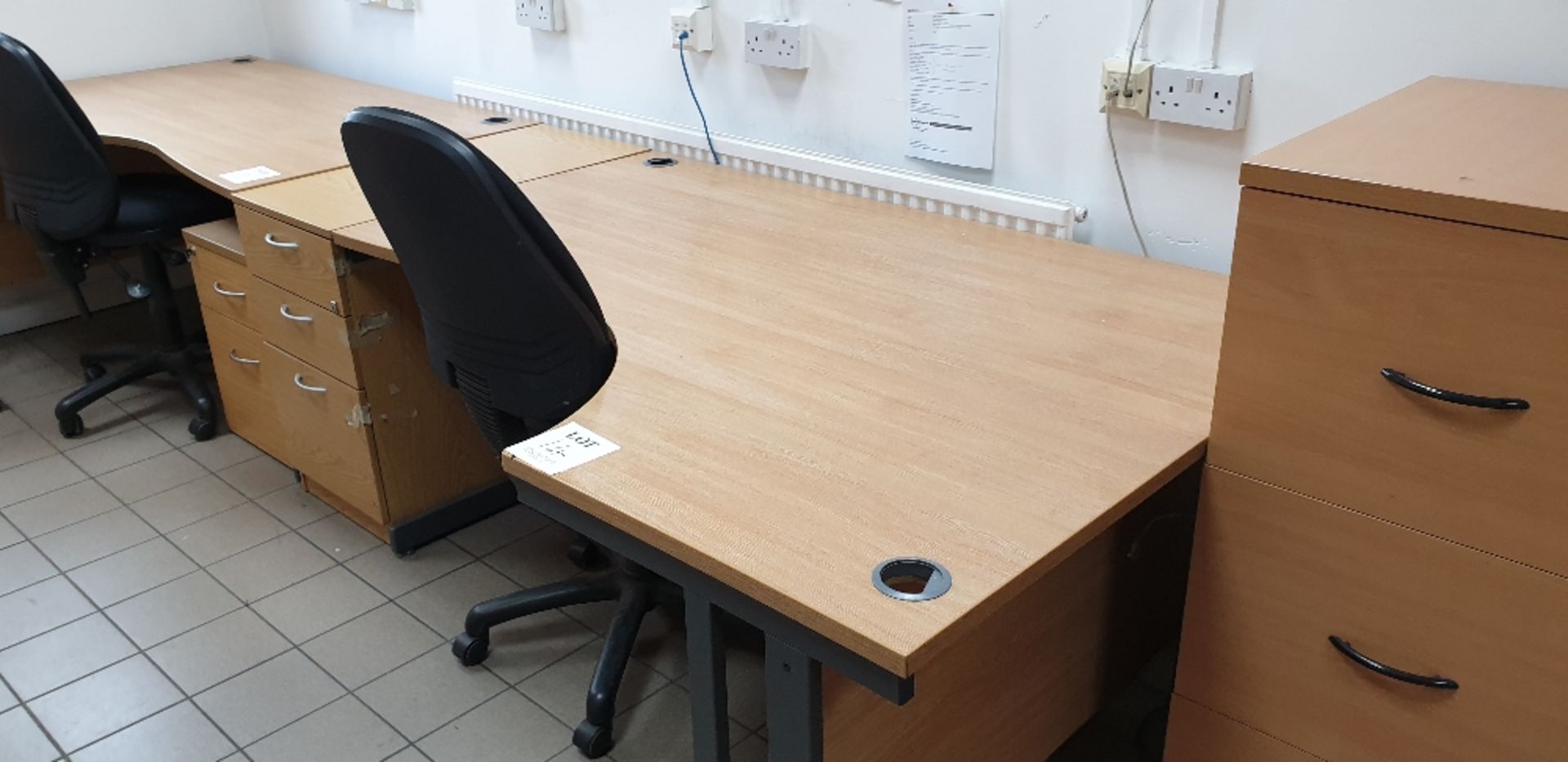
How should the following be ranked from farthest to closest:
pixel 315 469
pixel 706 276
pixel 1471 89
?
pixel 315 469, pixel 706 276, pixel 1471 89

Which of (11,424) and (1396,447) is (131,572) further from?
(1396,447)

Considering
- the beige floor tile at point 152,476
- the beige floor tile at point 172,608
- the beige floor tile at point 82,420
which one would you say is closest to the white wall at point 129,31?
the beige floor tile at point 82,420

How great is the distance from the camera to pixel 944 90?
215 centimetres

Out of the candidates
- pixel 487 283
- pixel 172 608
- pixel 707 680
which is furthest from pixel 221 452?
pixel 707 680

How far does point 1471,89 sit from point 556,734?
5.30 feet

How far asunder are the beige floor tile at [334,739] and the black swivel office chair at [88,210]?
50.5 inches

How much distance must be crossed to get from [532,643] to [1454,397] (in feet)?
5.25

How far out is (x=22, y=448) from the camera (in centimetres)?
298

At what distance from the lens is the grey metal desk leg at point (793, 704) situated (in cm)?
117

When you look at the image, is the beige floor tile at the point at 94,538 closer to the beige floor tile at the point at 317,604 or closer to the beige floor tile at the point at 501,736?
the beige floor tile at the point at 317,604

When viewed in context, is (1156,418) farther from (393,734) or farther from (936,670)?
(393,734)

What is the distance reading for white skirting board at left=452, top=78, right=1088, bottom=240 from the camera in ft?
6.68

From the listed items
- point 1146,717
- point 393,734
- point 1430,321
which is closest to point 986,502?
point 1430,321

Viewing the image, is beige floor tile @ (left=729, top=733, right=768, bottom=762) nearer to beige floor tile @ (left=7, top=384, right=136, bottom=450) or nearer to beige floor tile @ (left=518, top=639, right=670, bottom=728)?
beige floor tile @ (left=518, top=639, right=670, bottom=728)
